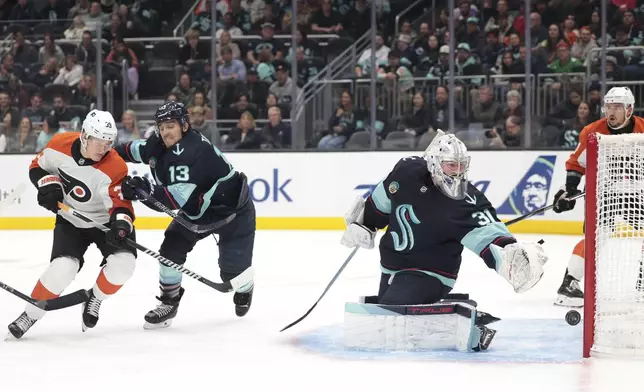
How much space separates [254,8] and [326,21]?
76cm

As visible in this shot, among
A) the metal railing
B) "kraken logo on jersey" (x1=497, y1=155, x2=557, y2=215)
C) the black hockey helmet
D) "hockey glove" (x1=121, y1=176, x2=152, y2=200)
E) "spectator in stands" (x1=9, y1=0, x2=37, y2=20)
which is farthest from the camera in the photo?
"spectator in stands" (x1=9, y1=0, x2=37, y2=20)

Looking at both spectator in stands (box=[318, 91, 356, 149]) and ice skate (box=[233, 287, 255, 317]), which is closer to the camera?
ice skate (box=[233, 287, 255, 317])

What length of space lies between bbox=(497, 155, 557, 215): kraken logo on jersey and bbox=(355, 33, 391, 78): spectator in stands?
1.72 meters

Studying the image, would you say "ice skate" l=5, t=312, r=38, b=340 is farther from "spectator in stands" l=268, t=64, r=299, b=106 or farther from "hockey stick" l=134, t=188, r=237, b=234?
"spectator in stands" l=268, t=64, r=299, b=106

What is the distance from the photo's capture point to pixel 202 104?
32.9ft

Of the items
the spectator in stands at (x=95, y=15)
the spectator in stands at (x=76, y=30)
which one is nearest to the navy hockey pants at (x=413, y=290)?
the spectator in stands at (x=76, y=30)

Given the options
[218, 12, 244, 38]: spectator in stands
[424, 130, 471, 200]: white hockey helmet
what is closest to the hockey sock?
[424, 130, 471, 200]: white hockey helmet

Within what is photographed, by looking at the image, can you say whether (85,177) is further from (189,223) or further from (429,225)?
(429,225)

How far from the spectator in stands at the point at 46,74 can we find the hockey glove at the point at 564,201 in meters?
6.32

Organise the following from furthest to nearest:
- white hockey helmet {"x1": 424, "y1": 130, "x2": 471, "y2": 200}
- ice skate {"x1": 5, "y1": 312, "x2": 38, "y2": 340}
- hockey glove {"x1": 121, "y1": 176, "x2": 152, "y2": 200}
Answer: hockey glove {"x1": 121, "y1": 176, "x2": 152, "y2": 200} → ice skate {"x1": 5, "y1": 312, "x2": 38, "y2": 340} → white hockey helmet {"x1": 424, "y1": 130, "x2": 471, "y2": 200}

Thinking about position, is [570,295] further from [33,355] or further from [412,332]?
[33,355]

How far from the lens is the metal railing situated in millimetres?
10797

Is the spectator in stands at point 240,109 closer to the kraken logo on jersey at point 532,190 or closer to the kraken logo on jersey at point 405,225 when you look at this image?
the kraken logo on jersey at point 532,190

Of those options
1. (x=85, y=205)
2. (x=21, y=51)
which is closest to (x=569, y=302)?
(x=85, y=205)
